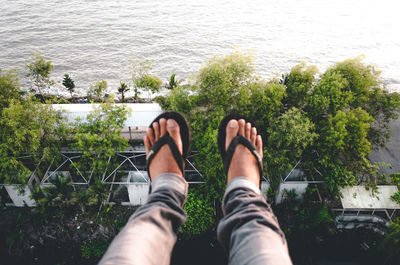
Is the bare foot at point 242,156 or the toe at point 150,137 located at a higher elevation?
the bare foot at point 242,156

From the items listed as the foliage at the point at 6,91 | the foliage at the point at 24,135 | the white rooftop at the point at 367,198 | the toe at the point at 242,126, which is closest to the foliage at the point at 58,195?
the foliage at the point at 24,135

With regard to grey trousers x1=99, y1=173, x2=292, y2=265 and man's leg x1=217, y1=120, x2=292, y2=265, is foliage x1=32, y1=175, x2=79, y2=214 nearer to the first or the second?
grey trousers x1=99, y1=173, x2=292, y2=265

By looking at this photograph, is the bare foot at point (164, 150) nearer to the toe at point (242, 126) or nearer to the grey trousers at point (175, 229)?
the grey trousers at point (175, 229)

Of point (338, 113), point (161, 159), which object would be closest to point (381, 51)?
point (338, 113)

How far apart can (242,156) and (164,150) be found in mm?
1442

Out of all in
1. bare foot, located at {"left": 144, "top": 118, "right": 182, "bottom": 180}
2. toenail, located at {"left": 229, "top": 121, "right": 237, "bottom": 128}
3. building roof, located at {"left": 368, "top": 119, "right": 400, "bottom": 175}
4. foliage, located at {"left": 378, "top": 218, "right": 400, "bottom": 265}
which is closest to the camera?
bare foot, located at {"left": 144, "top": 118, "right": 182, "bottom": 180}

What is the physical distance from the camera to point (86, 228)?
995 centimetres

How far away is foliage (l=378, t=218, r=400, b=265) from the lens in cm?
781

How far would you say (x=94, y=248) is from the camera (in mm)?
9305

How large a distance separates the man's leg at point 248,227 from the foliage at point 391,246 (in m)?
6.72

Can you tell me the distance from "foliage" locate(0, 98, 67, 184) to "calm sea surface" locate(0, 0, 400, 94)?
11.1 metres

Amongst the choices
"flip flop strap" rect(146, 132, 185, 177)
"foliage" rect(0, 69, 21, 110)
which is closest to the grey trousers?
"flip flop strap" rect(146, 132, 185, 177)

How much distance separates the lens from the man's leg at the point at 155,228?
216cm

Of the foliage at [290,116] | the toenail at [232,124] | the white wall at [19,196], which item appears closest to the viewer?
the toenail at [232,124]
